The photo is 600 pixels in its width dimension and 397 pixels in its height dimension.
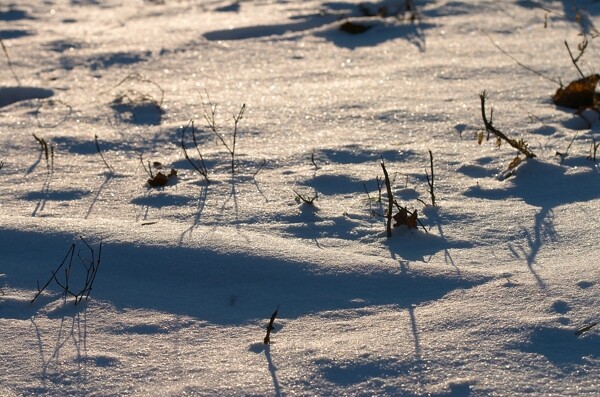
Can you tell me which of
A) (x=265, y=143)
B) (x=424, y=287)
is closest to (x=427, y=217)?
(x=424, y=287)

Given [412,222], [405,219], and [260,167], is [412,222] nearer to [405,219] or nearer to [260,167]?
[405,219]

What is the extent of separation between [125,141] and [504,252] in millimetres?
1742

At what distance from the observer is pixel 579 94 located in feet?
12.0

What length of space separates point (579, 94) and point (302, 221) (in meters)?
1.67

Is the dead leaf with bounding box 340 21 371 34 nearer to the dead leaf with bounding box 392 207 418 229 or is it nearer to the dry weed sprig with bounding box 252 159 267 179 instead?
the dry weed sprig with bounding box 252 159 267 179

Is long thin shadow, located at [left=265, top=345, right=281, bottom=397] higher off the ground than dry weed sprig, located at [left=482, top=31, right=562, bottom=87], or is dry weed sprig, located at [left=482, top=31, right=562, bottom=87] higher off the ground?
dry weed sprig, located at [left=482, top=31, right=562, bottom=87]

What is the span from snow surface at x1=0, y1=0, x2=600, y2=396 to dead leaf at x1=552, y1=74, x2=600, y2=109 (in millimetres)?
70

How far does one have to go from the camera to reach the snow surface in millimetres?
1900

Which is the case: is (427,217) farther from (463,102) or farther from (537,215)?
(463,102)

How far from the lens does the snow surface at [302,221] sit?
190 centimetres

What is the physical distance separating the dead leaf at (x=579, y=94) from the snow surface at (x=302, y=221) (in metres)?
0.07

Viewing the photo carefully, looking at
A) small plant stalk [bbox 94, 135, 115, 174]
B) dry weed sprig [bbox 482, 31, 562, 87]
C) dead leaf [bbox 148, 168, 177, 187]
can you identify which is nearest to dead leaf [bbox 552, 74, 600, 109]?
dry weed sprig [bbox 482, 31, 562, 87]

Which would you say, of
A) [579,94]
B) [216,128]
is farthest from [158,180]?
[579,94]

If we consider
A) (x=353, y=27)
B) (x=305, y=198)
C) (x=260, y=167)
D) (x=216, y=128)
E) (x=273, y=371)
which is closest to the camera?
(x=273, y=371)
